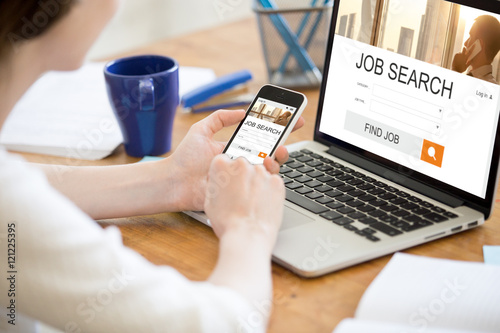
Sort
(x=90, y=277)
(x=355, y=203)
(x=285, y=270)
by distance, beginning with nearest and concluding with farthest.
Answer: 1. (x=90, y=277)
2. (x=285, y=270)
3. (x=355, y=203)

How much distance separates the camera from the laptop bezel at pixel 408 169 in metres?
0.76

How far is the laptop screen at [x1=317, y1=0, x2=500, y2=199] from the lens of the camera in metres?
0.78

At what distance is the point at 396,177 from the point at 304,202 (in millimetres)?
146

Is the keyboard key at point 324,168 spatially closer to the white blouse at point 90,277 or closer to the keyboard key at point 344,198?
the keyboard key at point 344,198

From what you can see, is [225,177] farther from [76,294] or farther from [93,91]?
[93,91]

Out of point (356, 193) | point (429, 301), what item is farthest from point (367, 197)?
point (429, 301)

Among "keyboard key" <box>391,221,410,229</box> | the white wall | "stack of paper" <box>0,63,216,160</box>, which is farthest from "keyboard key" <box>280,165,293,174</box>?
the white wall

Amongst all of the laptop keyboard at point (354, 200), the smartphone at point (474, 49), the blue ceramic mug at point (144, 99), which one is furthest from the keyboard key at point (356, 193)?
the blue ceramic mug at point (144, 99)

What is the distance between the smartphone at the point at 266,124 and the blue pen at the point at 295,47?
0.38m

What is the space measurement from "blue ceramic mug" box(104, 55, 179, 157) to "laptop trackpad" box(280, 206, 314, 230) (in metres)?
0.32

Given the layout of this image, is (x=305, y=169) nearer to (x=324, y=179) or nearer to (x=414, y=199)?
(x=324, y=179)

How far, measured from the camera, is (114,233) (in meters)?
0.60

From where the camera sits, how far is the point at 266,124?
0.86m

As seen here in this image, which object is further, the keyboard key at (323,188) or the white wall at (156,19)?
the white wall at (156,19)
